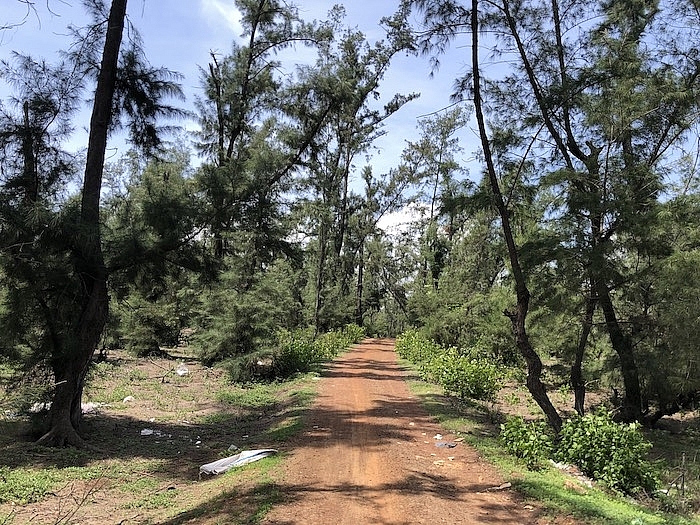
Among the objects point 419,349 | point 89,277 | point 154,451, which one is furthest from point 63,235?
point 419,349

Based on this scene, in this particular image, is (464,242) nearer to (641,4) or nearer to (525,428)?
(641,4)

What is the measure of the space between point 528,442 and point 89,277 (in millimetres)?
7567

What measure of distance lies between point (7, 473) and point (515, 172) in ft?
32.0

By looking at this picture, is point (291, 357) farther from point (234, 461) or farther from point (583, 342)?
point (234, 461)

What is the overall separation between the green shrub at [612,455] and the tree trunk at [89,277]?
25.4 ft

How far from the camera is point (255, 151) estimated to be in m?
12.7

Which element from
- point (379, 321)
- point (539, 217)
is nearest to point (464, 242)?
point (539, 217)

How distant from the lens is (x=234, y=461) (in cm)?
753

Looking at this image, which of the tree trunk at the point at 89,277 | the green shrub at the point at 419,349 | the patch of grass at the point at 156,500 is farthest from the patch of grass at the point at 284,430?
the green shrub at the point at 419,349

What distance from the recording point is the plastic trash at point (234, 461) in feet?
24.0

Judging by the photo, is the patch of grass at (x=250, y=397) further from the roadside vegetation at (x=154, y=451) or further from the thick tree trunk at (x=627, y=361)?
the thick tree trunk at (x=627, y=361)

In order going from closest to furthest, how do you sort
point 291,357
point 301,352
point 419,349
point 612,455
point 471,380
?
point 612,455 → point 471,380 → point 291,357 → point 301,352 → point 419,349

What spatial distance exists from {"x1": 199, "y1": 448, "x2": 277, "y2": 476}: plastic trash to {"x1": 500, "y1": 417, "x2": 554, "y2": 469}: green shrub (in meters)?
3.51

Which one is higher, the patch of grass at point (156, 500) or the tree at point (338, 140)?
the tree at point (338, 140)
